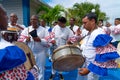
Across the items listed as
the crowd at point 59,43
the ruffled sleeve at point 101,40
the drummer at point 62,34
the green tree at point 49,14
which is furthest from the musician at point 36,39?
the green tree at point 49,14

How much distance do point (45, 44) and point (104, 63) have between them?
2.76 meters

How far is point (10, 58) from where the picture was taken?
90.5 inches

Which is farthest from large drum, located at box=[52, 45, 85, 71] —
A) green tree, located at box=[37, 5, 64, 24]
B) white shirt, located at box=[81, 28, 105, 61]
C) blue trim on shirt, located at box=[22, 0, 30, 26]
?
green tree, located at box=[37, 5, 64, 24]

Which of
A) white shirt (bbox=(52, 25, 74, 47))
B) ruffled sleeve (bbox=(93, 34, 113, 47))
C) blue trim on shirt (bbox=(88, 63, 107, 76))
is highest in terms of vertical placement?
Answer: ruffled sleeve (bbox=(93, 34, 113, 47))

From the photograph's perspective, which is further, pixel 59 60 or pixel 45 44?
pixel 45 44

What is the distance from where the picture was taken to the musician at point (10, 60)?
2305 mm

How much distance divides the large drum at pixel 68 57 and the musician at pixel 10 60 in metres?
2.02

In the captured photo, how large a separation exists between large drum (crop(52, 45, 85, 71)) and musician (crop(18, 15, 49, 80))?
1.84 metres

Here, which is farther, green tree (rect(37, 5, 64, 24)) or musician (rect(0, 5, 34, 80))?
green tree (rect(37, 5, 64, 24))

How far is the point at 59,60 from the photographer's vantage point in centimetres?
457

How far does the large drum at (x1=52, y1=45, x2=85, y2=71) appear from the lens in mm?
4543

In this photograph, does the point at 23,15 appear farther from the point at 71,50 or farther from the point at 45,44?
the point at 71,50

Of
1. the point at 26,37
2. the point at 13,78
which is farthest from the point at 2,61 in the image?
the point at 26,37

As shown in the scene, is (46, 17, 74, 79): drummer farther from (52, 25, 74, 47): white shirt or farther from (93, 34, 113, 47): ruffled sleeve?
(93, 34, 113, 47): ruffled sleeve
